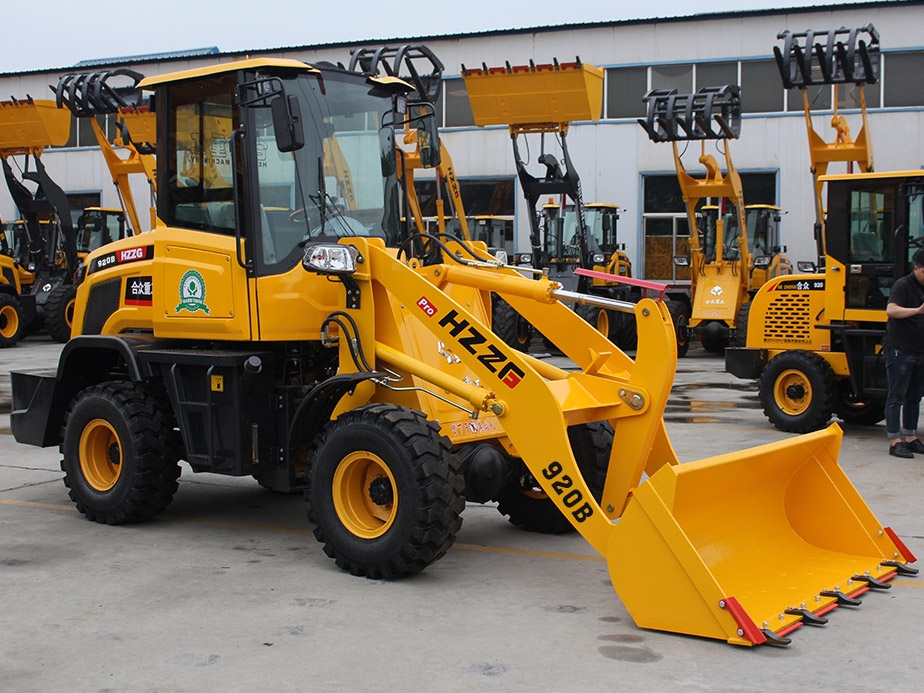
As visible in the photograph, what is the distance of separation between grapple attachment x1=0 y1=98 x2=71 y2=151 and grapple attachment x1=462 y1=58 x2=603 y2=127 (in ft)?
29.4

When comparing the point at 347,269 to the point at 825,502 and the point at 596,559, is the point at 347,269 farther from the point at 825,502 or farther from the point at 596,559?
the point at 825,502

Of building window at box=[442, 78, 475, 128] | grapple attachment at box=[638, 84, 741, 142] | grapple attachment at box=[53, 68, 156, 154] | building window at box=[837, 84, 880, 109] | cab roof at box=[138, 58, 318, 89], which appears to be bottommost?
cab roof at box=[138, 58, 318, 89]

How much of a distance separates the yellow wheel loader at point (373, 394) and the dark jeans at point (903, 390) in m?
3.87

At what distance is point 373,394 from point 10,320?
1844 cm

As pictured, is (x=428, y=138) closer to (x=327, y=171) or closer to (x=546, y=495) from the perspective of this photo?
(x=327, y=171)

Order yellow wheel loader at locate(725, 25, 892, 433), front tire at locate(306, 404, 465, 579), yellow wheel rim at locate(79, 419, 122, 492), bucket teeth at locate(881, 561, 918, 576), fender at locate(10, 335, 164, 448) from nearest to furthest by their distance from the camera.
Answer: front tire at locate(306, 404, 465, 579) < bucket teeth at locate(881, 561, 918, 576) < yellow wheel rim at locate(79, 419, 122, 492) < fender at locate(10, 335, 164, 448) < yellow wheel loader at locate(725, 25, 892, 433)

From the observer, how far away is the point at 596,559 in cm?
637

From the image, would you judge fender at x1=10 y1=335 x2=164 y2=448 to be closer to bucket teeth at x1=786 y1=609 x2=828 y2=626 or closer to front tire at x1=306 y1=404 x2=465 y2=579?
front tire at x1=306 y1=404 x2=465 y2=579

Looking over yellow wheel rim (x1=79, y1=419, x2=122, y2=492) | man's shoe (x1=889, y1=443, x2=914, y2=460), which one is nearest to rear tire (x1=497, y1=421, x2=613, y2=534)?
yellow wheel rim (x1=79, y1=419, x2=122, y2=492)

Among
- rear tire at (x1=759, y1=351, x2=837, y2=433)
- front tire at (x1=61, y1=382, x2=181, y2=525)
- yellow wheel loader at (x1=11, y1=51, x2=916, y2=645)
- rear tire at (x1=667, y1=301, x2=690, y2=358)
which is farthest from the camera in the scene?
rear tire at (x1=667, y1=301, x2=690, y2=358)

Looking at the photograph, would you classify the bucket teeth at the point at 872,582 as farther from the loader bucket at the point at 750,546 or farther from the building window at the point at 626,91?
the building window at the point at 626,91

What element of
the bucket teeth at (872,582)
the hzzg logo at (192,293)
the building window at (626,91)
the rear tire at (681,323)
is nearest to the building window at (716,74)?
the building window at (626,91)

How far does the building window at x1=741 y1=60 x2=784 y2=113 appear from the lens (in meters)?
27.5

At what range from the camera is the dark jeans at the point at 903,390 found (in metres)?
9.51
